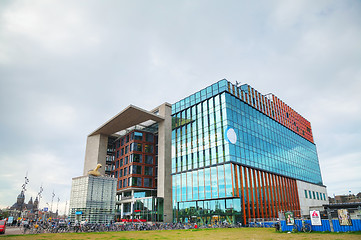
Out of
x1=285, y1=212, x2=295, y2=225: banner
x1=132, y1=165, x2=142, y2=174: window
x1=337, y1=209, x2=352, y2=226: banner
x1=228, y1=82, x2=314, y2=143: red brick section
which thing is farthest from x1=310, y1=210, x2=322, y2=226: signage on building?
x1=132, y1=165, x2=142, y2=174: window

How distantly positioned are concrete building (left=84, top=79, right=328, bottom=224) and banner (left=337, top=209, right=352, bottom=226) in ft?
72.1

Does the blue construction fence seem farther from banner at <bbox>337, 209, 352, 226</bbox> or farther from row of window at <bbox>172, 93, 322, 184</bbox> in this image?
row of window at <bbox>172, 93, 322, 184</bbox>

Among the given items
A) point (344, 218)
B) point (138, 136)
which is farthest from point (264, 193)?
point (138, 136)

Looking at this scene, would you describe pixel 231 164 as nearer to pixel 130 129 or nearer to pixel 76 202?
pixel 76 202

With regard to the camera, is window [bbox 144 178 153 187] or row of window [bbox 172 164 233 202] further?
window [bbox 144 178 153 187]

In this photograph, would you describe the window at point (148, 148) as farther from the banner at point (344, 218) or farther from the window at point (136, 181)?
the banner at point (344, 218)

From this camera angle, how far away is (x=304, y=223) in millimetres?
29609

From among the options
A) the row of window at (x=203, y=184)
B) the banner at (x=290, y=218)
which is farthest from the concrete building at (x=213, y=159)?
the banner at (x=290, y=218)

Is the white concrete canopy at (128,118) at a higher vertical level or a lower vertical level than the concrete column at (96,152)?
higher

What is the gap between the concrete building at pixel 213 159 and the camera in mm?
56250

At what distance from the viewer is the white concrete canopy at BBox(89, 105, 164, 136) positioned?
69.9 metres

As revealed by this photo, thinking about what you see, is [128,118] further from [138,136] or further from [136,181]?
[136,181]

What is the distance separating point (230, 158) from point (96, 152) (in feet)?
169

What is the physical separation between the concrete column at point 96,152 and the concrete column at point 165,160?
963 inches
